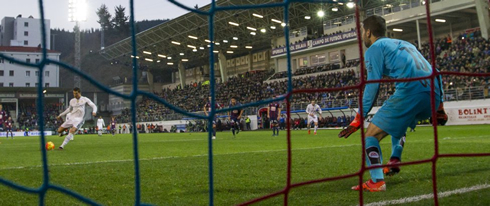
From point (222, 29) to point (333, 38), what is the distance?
10794mm

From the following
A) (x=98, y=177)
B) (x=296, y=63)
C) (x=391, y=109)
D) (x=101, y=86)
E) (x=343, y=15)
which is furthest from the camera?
(x=296, y=63)

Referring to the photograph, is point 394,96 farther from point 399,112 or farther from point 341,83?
point 341,83

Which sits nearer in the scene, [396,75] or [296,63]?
[396,75]

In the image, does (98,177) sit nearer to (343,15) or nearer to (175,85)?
(343,15)

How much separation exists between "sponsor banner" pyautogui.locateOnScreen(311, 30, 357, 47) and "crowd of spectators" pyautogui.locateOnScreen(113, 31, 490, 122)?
207 cm

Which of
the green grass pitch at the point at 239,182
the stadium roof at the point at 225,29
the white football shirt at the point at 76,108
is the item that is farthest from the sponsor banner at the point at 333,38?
the green grass pitch at the point at 239,182

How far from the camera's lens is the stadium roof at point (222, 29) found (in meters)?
36.4

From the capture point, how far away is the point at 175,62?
51406 millimetres

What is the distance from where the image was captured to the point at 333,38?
1425 inches

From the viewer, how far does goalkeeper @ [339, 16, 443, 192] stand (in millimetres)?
3701

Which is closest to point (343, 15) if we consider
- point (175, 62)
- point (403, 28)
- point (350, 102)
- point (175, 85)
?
point (403, 28)

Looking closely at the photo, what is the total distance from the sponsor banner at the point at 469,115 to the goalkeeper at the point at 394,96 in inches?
860

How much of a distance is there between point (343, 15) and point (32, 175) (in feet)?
116

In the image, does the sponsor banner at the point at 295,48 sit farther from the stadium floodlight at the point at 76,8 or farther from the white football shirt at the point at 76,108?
the white football shirt at the point at 76,108
